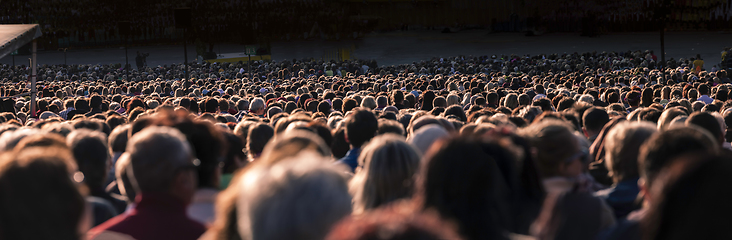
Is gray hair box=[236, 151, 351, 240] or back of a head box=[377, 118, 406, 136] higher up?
gray hair box=[236, 151, 351, 240]

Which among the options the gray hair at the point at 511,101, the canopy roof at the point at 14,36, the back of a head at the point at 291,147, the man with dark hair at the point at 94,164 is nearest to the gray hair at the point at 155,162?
the back of a head at the point at 291,147

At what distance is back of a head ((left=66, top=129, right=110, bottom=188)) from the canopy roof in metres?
8.65

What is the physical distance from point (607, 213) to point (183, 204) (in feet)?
6.14

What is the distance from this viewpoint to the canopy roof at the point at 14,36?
38.4 ft

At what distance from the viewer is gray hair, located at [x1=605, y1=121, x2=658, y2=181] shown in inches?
140

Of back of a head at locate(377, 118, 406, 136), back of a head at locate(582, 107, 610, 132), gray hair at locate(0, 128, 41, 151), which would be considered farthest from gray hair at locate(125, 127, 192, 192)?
back of a head at locate(582, 107, 610, 132)

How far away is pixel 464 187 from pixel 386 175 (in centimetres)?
68

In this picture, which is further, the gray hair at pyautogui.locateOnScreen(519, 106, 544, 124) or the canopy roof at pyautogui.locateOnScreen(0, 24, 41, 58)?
the canopy roof at pyautogui.locateOnScreen(0, 24, 41, 58)

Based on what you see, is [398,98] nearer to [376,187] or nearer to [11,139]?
[11,139]

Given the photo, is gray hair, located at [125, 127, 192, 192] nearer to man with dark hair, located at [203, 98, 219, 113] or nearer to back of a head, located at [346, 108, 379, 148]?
back of a head, located at [346, 108, 379, 148]

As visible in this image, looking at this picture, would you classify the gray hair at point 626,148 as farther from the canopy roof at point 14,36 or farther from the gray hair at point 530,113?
the canopy roof at point 14,36

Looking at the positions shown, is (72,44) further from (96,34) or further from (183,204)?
(183,204)

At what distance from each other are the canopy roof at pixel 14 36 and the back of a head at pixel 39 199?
10310 mm

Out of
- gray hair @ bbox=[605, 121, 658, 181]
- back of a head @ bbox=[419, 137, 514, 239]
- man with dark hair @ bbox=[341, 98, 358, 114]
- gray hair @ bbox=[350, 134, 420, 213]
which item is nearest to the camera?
back of a head @ bbox=[419, 137, 514, 239]
